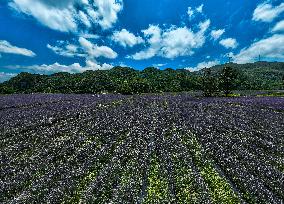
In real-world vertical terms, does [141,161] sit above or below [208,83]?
below

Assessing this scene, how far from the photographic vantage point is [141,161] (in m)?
21.8

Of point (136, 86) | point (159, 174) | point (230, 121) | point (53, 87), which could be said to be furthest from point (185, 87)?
point (159, 174)

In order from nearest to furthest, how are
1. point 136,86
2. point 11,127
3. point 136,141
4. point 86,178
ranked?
1. point 86,178
2. point 136,141
3. point 11,127
4. point 136,86

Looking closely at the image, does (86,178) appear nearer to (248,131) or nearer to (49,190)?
(49,190)

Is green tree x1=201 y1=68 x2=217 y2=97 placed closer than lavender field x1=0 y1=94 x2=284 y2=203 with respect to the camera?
No

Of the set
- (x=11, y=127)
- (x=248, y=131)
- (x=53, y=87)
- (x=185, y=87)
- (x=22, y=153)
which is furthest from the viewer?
(x=185, y=87)

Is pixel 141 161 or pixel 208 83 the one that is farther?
pixel 208 83

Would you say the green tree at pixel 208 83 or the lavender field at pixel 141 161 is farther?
the green tree at pixel 208 83

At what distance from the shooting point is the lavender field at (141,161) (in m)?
A: 16.5

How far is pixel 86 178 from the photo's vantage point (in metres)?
18.9

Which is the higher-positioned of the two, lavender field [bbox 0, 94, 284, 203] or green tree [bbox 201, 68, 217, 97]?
green tree [bbox 201, 68, 217, 97]

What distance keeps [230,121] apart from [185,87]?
4037 inches

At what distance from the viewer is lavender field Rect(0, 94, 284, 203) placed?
16.5m

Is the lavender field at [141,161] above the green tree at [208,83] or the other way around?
the other way around
